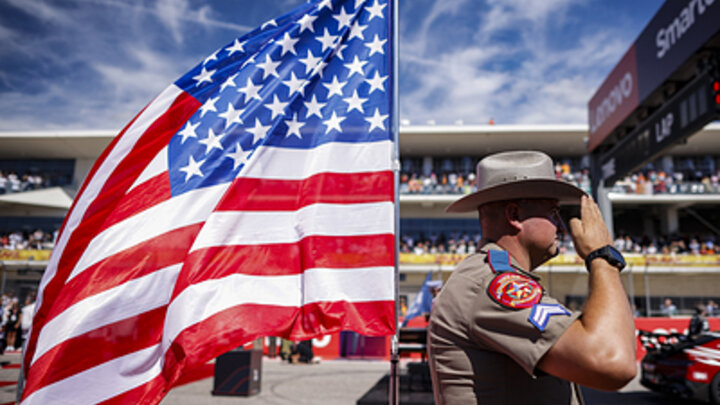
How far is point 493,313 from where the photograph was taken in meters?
1.59

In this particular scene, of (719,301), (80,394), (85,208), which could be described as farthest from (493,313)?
(719,301)

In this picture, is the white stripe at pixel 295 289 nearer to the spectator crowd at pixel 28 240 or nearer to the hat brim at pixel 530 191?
the hat brim at pixel 530 191

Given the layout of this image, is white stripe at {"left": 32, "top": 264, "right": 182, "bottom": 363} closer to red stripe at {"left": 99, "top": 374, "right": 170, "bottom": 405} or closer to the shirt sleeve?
red stripe at {"left": 99, "top": 374, "right": 170, "bottom": 405}

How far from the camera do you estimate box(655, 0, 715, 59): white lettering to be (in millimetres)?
8002

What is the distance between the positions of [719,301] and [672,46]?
85.8ft

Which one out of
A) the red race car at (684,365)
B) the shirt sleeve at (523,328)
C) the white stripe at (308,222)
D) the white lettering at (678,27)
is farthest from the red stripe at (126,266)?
the white lettering at (678,27)

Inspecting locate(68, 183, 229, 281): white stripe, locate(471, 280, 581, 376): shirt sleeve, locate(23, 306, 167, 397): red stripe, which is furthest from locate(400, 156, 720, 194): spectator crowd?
locate(471, 280, 581, 376): shirt sleeve

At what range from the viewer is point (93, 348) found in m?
2.39

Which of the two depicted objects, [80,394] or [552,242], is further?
[80,394]

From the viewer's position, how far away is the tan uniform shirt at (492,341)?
59.6 inches

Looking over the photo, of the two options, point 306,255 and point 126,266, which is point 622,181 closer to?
point 306,255

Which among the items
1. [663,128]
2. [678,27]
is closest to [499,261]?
[663,128]

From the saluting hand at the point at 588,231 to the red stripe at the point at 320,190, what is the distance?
140 centimetres

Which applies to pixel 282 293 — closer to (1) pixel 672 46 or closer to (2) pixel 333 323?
(2) pixel 333 323
